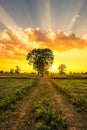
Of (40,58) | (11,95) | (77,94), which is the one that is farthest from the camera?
(40,58)

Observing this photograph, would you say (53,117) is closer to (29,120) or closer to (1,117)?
(29,120)

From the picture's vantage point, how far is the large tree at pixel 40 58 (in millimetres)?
105500

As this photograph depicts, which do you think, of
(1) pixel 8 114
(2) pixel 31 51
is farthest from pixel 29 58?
(1) pixel 8 114

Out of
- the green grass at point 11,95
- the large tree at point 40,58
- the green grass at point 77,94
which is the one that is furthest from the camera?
the large tree at point 40,58

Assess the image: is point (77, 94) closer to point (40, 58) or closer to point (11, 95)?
point (11, 95)

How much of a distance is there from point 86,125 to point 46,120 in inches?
108

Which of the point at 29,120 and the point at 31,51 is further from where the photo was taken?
the point at 31,51

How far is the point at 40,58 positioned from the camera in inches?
4149

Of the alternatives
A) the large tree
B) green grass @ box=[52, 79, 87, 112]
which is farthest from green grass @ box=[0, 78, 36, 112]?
the large tree

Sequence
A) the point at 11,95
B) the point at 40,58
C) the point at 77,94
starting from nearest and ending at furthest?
the point at 11,95
the point at 77,94
the point at 40,58

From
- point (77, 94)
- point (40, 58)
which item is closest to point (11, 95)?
point (77, 94)

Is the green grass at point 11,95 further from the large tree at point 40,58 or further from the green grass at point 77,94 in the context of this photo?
the large tree at point 40,58

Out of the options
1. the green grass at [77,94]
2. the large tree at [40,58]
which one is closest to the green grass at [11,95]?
the green grass at [77,94]

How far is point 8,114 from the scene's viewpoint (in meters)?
15.2
